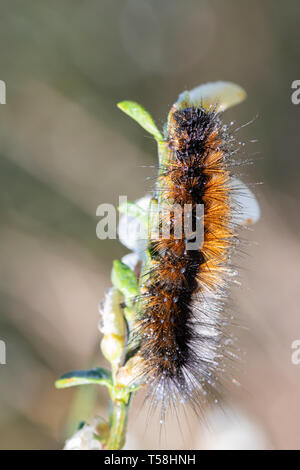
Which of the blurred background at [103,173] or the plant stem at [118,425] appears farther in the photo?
the blurred background at [103,173]

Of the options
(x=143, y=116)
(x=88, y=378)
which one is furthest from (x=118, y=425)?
(x=143, y=116)

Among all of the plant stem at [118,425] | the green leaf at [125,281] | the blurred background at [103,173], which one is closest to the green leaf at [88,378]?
the plant stem at [118,425]

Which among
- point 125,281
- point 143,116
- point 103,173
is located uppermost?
point 103,173

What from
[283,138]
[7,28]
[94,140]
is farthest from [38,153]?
[283,138]

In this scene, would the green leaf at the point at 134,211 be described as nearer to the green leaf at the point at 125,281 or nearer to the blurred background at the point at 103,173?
the green leaf at the point at 125,281

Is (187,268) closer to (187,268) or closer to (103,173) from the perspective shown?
(187,268)

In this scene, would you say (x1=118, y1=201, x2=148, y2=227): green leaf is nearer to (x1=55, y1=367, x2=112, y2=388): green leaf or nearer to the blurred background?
(x1=55, y1=367, x2=112, y2=388): green leaf

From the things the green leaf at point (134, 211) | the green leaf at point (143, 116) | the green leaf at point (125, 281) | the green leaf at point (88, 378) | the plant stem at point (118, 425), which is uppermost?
the green leaf at point (143, 116)
